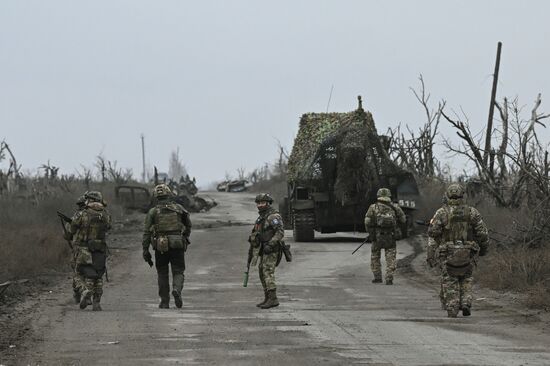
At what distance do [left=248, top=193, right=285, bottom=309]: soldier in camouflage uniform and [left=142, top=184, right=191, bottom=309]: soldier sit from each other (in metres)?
1.05

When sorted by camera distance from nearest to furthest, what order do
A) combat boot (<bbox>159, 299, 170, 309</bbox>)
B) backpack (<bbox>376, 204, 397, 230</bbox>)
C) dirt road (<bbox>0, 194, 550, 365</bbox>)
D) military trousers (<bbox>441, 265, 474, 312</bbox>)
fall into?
1. dirt road (<bbox>0, 194, 550, 365</bbox>)
2. military trousers (<bbox>441, 265, 474, 312</bbox>)
3. combat boot (<bbox>159, 299, 170, 309</bbox>)
4. backpack (<bbox>376, 204, 397, 230</bbox>)

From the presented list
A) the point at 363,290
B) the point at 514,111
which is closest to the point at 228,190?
the point at 514,111

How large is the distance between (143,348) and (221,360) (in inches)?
47.3

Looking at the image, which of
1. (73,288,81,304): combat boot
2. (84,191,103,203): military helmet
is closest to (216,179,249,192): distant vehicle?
(73,288,81,304): combat boot

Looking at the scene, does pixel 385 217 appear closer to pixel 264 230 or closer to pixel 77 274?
pixel 264 230

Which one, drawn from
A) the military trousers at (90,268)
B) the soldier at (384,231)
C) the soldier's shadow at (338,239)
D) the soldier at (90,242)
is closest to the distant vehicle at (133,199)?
the soldier's shadow at (338,239)

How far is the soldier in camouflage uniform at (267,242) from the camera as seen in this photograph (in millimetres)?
14930

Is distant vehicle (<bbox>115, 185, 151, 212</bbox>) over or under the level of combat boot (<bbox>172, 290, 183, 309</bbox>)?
over

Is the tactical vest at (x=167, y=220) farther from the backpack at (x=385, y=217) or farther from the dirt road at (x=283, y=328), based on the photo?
the backpack at (x=385, y=217)

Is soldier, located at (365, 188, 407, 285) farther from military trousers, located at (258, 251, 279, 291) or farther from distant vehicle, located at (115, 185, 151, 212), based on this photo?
distant vehicle, located at (115, 185, 151, 212)

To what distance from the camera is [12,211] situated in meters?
33.0

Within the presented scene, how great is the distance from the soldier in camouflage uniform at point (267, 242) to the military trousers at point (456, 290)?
8.09 feet

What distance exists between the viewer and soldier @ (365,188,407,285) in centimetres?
1875

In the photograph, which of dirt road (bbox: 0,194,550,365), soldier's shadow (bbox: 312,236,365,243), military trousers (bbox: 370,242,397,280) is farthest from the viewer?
soldier's shadow (bbox: 312,236,365,243)
